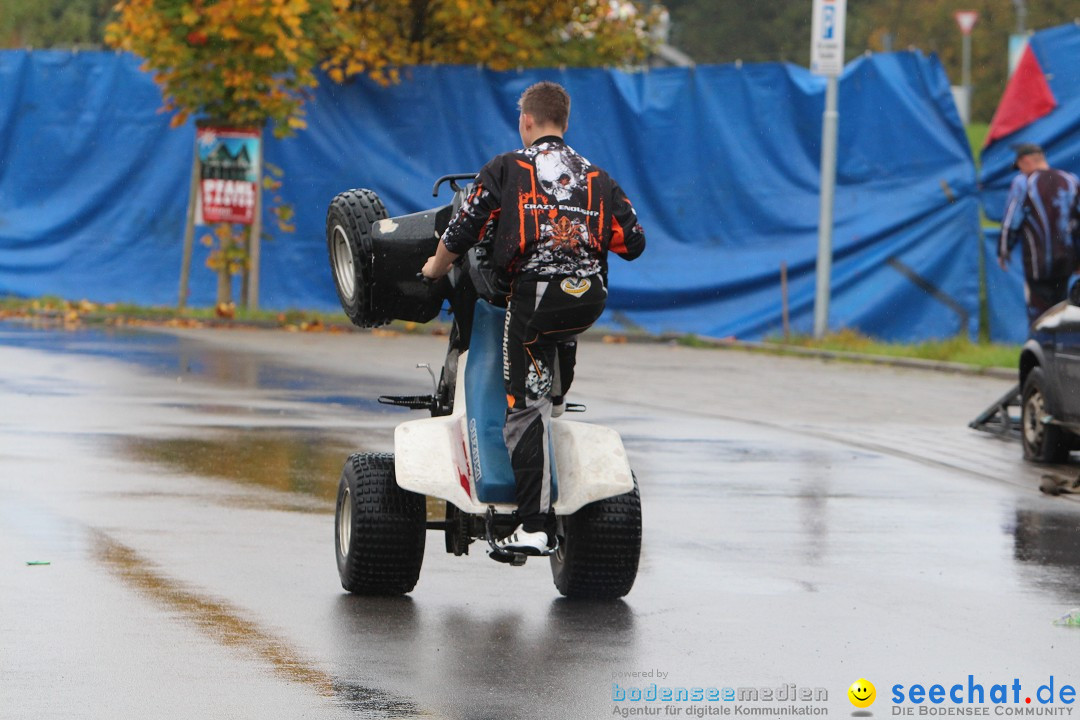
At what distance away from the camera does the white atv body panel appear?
7039 millimetres

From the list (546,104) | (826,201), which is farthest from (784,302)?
(546,104)

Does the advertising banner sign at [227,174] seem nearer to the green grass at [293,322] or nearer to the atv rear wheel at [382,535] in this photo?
the green grass at [293,322]

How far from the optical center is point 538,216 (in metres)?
6.88

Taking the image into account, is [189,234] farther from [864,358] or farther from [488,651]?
[488,651]

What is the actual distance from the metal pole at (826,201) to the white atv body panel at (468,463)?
12850 millimetres

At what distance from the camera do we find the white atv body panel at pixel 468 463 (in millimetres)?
7039

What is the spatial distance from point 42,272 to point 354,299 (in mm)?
15762

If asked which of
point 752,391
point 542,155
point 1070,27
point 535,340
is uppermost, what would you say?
point 1070,27

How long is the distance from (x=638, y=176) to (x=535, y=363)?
1455 cm

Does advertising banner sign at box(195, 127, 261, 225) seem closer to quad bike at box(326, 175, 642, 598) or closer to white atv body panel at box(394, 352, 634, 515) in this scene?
quad bike at box(326, 175, 642, 598)

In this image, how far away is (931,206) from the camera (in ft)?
66.9

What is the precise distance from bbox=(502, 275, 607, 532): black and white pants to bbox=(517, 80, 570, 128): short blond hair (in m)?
0.63

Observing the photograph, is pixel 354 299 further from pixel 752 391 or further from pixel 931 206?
pixel 931 206

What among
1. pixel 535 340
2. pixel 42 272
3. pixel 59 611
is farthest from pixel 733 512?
pixel 42 272
